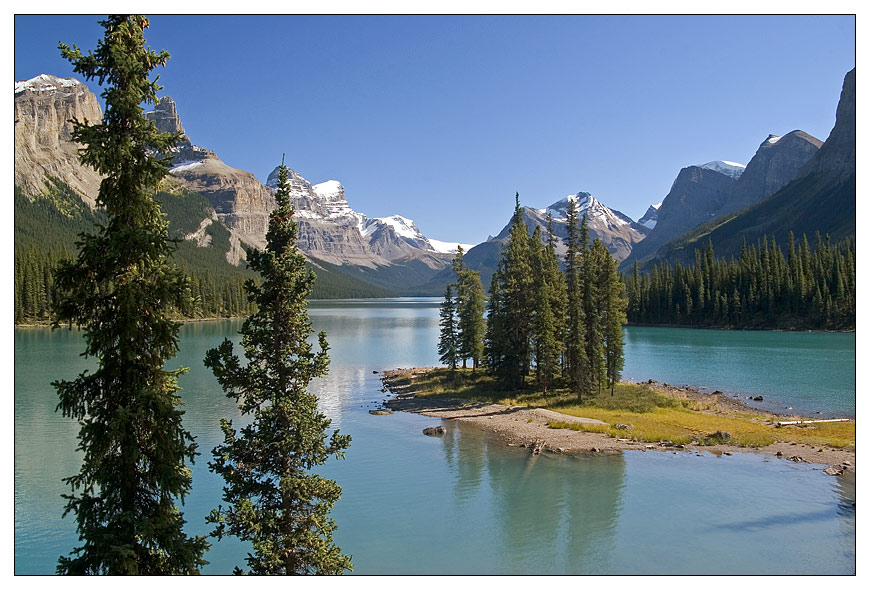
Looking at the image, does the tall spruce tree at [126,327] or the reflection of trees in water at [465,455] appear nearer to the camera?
the tall spruce tree at [126,327]

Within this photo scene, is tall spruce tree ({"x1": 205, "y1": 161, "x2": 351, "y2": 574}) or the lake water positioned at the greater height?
tall spruce tree ({"x1": 205, "y1": 161, "x2": 351, "y2": 574})

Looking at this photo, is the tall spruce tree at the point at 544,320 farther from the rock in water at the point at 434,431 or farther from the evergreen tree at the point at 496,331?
the rock in water at the point at 434,431

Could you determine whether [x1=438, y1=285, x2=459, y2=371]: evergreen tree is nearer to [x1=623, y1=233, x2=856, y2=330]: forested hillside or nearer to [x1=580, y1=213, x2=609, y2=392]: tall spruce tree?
[x1=580, y1=213, x2=609, y2=392]: tall spruce tree

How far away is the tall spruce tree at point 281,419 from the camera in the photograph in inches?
676

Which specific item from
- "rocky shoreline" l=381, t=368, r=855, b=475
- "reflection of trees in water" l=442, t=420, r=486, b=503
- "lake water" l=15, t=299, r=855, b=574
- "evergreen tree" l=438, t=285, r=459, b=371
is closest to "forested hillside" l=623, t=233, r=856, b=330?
"rocky shoreline" l=381, t=368, r=855, b=475

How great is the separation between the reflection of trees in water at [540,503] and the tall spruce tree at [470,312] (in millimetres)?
26834

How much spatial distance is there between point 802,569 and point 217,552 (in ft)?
84.9

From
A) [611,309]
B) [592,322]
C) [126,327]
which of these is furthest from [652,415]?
[126,327]

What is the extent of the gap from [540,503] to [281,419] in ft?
67.7

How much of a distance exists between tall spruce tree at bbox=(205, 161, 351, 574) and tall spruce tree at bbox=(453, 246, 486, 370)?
55.7 meters

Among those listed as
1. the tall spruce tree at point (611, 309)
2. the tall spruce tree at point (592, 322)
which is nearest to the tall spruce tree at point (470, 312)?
the tall spruce tree at point (592, 322)

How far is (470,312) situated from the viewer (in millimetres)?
74750

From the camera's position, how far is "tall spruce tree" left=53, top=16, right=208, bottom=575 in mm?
13734

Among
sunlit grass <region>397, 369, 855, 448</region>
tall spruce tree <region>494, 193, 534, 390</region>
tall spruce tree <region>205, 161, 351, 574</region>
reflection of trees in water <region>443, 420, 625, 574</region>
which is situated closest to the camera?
tall spruce tree <region>205, 161, 351, 574</region>
